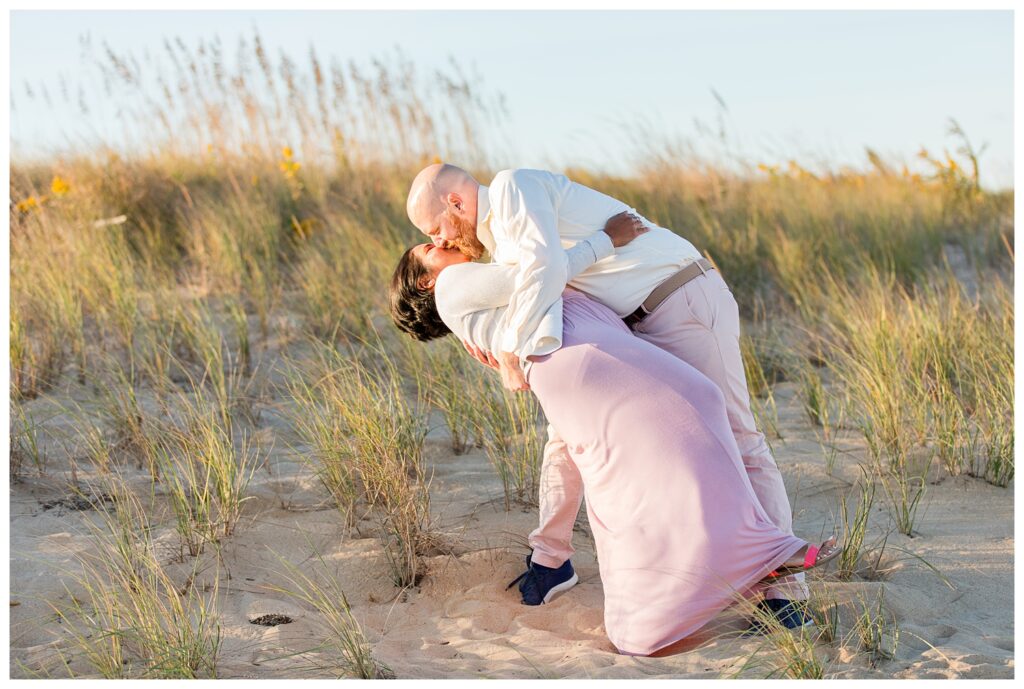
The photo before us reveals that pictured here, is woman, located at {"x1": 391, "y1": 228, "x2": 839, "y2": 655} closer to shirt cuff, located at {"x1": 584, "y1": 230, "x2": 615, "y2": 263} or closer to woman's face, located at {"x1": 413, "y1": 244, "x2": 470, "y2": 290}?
shirt cuff, located at {"x1": 584, "y1": 230, "x2": 615, "y2": 263}

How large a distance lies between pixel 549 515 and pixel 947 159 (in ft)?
25.7

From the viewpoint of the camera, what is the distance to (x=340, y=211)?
829 centimetres

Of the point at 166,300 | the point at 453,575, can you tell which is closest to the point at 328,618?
the point at 453,575

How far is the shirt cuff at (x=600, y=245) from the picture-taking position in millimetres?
3043

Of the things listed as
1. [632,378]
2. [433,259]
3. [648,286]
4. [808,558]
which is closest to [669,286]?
[648,286]

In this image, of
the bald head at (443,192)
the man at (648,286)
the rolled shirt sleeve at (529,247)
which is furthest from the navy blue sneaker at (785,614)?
the bald head at (443,192)

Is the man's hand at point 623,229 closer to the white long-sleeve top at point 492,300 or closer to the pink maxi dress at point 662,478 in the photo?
the white long-sleeve top at point 492,300

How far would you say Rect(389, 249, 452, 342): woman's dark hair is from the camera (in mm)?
3293

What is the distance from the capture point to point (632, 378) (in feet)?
9.71

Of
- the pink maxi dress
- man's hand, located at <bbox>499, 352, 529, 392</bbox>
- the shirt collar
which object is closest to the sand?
the pink maxi dress

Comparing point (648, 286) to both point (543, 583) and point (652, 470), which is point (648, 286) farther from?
point (543, 583)

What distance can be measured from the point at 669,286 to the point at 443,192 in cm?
72

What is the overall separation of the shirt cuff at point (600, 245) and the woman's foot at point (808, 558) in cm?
98

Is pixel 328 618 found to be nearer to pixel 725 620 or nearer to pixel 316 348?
pixel 725 620
